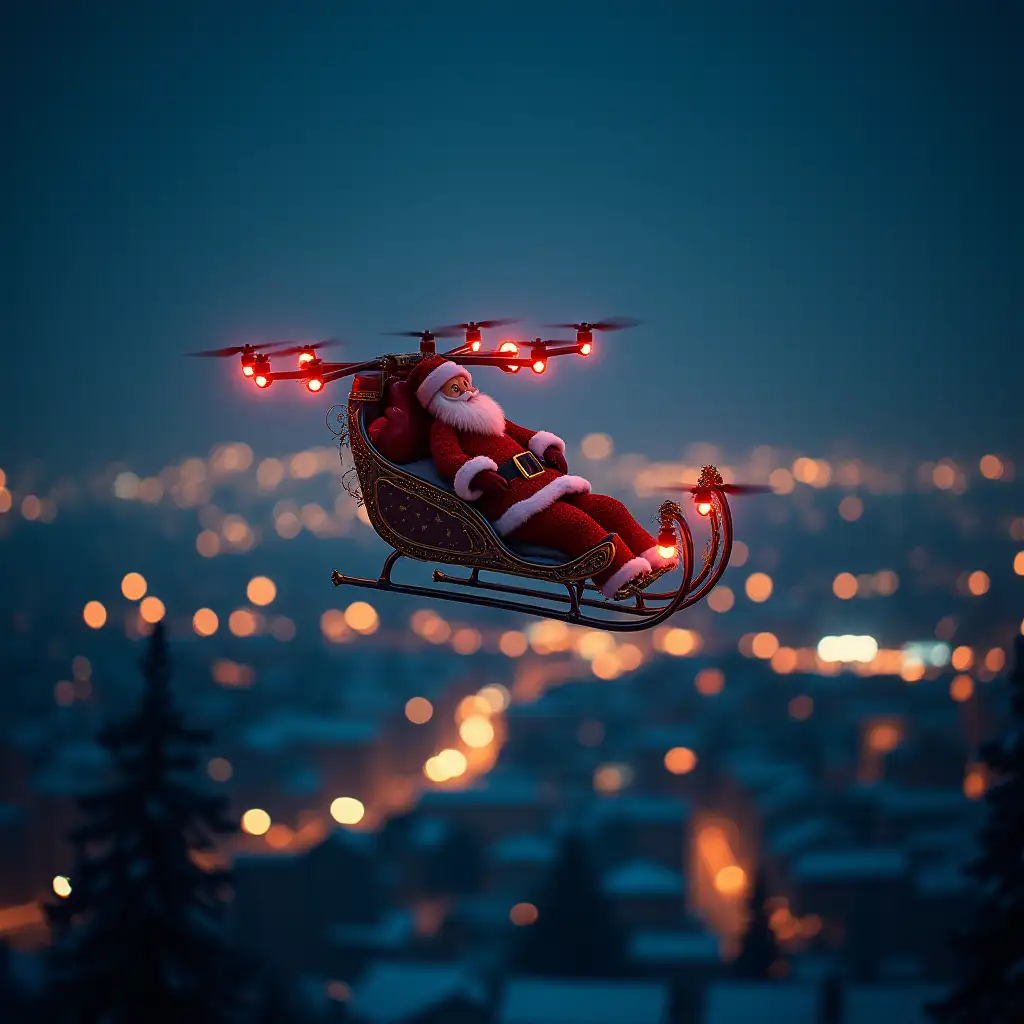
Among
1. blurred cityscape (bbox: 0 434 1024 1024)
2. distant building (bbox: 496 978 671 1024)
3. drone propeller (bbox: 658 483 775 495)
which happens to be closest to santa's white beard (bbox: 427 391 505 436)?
drone propeller (bbox: 658 483 775 495)

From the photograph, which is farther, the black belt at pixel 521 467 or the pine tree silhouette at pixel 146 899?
the pine tree silhouette at pixel 146 899

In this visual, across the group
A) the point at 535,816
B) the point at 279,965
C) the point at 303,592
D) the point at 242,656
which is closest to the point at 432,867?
the point at 535,816

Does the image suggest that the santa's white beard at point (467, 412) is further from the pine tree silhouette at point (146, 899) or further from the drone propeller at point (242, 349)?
the pine tree silhouette at point (146, 899)

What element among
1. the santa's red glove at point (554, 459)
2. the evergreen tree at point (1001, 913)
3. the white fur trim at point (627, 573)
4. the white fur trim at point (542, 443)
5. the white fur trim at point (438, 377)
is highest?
the white fur trim at point (438, 377)

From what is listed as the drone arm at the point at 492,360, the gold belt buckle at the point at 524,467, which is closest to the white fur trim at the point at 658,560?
the gold belt buckle at the point at 524,467

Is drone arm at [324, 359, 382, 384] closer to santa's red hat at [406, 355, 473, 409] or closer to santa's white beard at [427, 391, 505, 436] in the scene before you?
santa's red hat at [406, 355, 473, 409]

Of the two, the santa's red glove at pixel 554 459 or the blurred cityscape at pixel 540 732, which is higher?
the santa's red glove at pixel 554 459
